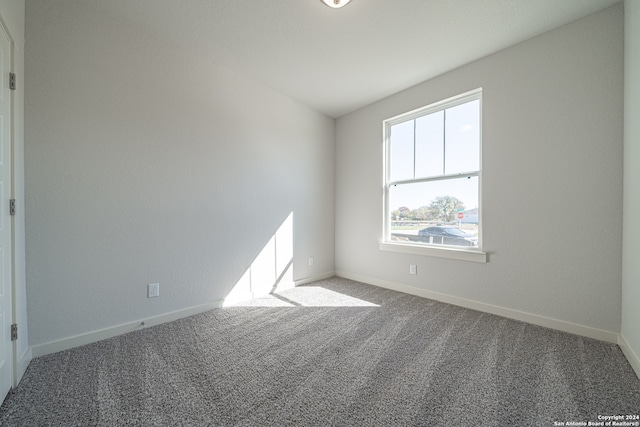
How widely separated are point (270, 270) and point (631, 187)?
3.32 meters

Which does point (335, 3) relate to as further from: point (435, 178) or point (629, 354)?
point (629, 354)

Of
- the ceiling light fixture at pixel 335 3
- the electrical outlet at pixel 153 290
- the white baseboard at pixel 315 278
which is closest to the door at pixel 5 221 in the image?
the electrical outlet at pixel 153 290

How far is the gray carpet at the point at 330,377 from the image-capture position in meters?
1.25

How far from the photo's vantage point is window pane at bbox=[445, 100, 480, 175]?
2.72m

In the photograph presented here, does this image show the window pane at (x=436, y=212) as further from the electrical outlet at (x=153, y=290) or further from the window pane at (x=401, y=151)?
the electrical outlet at (x=153, y=290)

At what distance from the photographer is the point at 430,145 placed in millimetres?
3105

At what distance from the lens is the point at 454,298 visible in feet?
9.21

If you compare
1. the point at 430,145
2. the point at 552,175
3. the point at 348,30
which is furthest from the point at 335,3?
the point at 552,175

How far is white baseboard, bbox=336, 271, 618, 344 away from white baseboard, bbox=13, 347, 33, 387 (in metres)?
3.35

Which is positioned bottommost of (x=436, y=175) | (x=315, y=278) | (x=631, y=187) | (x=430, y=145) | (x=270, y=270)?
(x=315, y=278)

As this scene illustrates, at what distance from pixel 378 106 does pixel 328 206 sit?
1.66 m

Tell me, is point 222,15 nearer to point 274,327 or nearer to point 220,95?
point 220,95

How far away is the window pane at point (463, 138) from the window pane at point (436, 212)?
6.5 inches

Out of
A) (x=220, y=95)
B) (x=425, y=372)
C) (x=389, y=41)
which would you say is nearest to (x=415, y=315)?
(x=425, y=372)
